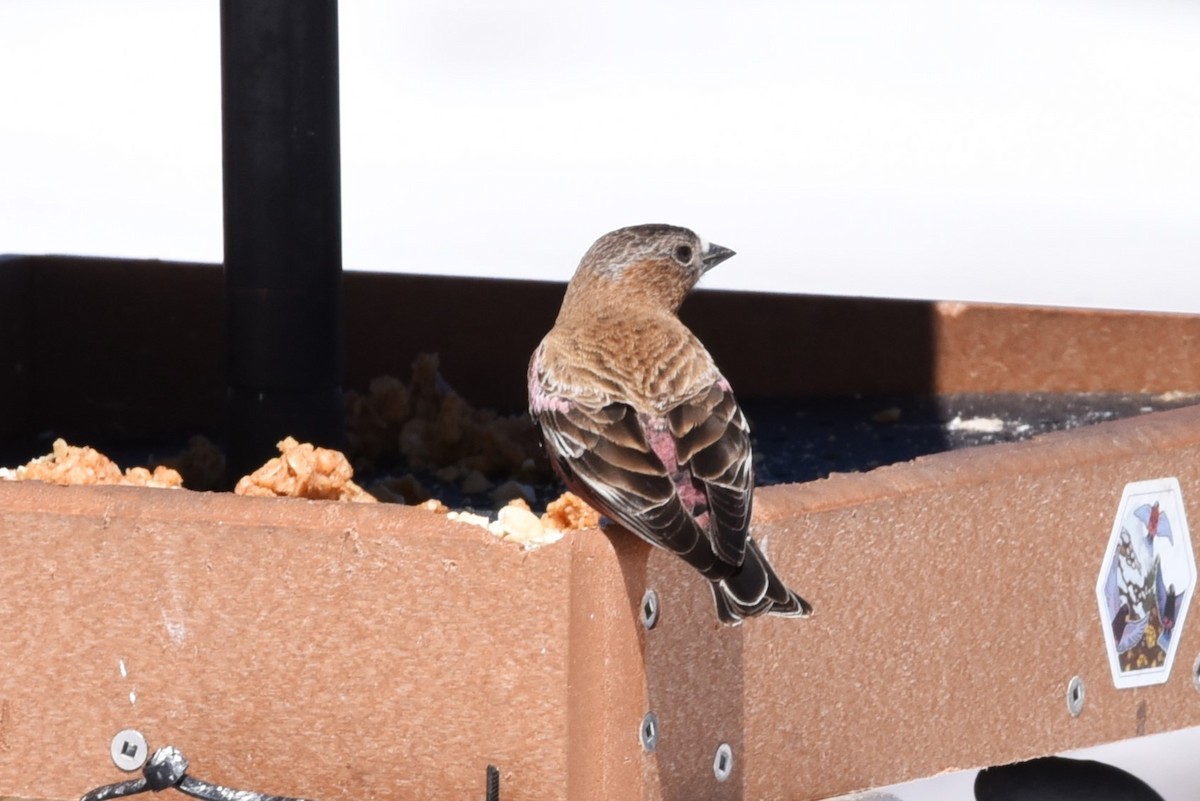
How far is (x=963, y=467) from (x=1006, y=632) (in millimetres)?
357

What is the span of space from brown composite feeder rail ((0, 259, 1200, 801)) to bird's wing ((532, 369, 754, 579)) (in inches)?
4.1

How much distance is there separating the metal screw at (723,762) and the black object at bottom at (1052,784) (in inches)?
45.3

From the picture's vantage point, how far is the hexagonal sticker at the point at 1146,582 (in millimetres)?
Answer: 4068

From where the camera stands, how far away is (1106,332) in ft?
18.8

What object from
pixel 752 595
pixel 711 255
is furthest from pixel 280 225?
pixel 752 595

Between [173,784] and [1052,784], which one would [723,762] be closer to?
[173,784]

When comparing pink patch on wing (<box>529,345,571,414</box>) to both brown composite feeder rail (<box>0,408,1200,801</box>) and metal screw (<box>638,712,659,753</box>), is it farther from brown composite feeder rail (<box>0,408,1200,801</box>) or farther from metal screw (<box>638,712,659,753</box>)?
metal screw (<box>638,712,659,753</box>)

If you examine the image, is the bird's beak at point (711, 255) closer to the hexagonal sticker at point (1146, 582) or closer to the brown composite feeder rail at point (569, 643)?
the brown composite feeder rail at point (569, 643)

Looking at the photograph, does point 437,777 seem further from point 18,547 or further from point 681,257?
point 681,257

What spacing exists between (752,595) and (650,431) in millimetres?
517

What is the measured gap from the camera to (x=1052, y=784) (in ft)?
14.6

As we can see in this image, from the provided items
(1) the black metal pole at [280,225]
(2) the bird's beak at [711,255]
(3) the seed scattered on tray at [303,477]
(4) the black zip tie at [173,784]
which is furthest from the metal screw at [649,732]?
(1) the black metal pole at [280,225]

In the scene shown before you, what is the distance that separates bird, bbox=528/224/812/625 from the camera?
Answer: 316 centimetres

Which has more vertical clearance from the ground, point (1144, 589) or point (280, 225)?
point (280, 225)
